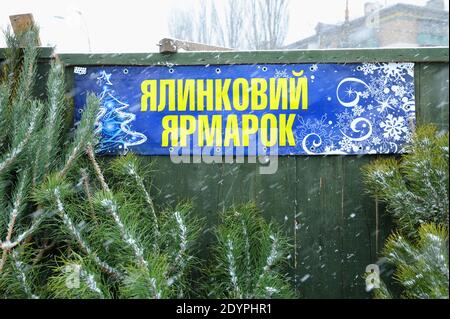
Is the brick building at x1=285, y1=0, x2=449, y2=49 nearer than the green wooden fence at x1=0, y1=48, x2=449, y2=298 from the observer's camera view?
No

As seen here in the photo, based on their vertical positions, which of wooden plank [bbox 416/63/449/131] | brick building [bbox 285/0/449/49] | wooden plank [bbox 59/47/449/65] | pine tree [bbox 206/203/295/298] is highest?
brick building [bbox 285/0/449/49]

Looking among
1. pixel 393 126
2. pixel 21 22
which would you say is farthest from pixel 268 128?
pixel 21 22

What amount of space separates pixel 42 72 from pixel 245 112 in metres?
1.58

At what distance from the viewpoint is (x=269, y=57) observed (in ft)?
12.3

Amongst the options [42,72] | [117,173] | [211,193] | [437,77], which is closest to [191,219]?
[211,193]

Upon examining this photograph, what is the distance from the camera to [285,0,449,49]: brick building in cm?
2628

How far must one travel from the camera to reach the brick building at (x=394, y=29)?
86.2ft

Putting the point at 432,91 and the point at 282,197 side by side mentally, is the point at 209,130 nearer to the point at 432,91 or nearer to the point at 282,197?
the point at 282,197

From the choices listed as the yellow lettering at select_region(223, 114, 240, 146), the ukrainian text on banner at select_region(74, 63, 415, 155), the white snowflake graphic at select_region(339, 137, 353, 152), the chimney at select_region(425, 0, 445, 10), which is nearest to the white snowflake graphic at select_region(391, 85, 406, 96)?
the ukrainian text on banner at select_region(74, 63, 415, 155)

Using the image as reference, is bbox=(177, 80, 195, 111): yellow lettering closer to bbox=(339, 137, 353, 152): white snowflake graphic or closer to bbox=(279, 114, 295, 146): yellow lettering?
bbox=(279, 114, 295, 146): yellow lettering

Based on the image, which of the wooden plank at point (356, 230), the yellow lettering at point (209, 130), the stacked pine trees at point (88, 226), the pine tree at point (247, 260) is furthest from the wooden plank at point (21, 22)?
the wooden plank at point (356, 230)

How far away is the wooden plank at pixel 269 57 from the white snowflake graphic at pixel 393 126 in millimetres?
425
